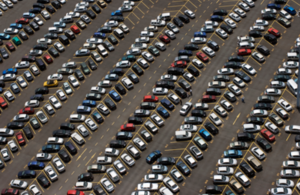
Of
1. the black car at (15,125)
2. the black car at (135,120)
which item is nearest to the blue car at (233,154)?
the black car at (135,120)

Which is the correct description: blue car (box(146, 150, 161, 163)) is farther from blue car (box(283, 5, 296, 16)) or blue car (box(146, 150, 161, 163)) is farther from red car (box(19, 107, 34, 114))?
blue car (box(283, 5, 296, 16))

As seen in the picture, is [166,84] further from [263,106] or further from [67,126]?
[67,126]

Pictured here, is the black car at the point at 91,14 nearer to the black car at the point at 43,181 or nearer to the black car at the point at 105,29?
the black car at the point at 105,29

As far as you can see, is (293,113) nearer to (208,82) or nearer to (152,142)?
(208,82)

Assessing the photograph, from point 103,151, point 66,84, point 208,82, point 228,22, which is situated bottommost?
point 103,151

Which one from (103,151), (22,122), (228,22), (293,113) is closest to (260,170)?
(293,113)

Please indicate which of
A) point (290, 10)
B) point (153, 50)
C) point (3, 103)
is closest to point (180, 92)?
point (153, 50)

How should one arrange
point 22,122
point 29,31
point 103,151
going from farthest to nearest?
point 29,31, point 22,122, point 103,151

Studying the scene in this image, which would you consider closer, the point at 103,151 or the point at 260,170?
the point at 260,170
